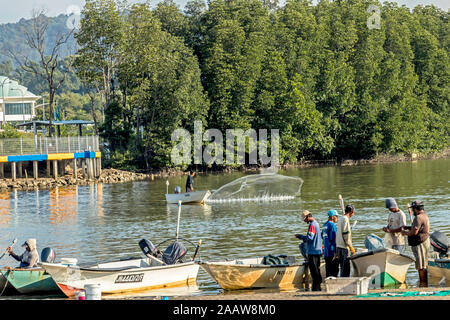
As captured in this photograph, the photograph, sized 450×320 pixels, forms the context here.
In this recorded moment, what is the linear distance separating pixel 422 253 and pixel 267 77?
205ft

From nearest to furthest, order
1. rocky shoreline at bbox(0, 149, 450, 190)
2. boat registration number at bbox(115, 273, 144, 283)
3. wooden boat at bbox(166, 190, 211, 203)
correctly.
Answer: boat registration number at bbox(115, 273, 144, 283)
wooden boat at bbox(166, 190, 211, 203)
rocky shoreline at bbox(0, 149, 450, 190)

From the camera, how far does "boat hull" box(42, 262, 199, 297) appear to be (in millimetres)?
17703

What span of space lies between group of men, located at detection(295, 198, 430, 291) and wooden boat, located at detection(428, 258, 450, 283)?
407mm

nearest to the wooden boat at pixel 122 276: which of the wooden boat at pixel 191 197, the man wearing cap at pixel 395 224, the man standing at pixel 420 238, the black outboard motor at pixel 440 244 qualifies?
the man wearing cap at pixel 395 224

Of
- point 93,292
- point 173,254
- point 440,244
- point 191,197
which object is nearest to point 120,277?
point 173,254

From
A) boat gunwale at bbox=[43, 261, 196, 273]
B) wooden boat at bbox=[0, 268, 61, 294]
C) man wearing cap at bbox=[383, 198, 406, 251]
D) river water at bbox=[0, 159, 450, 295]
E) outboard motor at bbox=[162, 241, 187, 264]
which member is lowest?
river water at bbox=[0, 159, 450, 295]

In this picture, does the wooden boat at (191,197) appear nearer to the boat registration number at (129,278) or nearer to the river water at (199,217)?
the river water at (199,217)

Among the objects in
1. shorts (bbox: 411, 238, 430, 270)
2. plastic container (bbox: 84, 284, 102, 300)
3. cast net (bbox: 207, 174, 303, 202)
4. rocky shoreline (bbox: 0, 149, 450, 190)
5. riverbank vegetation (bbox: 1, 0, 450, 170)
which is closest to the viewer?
plastic container (bbox: 84, 284, 102, 300)

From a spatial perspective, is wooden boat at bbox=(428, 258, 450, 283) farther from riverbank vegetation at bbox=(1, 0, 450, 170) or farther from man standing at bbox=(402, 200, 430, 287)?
riverbank vegetation at bbox=(1, 0, 450, 170)

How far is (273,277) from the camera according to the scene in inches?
704

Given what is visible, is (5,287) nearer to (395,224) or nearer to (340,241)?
(340,241)

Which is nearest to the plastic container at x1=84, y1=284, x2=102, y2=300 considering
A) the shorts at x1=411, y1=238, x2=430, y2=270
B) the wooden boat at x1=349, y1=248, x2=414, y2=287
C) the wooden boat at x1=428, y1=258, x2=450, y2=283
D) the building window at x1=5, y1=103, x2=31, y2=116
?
the wooden boat at x1=349, y1=248, x2=414, y2=287

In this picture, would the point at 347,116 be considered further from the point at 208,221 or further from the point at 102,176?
the point at 208,221

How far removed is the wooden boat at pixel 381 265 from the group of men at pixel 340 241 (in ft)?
1.11
